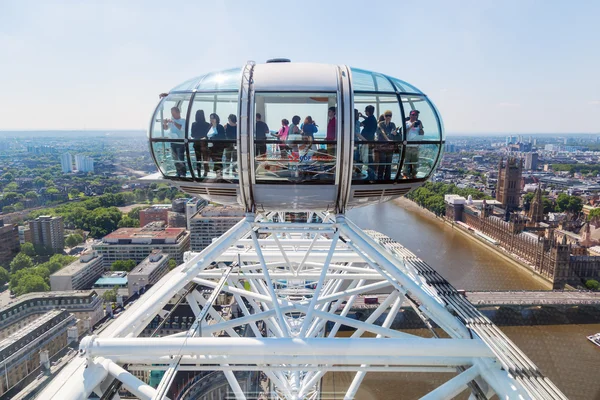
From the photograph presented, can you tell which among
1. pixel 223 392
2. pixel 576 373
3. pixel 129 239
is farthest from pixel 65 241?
pixel 576 373

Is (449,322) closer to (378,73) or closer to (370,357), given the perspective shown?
(370,357)

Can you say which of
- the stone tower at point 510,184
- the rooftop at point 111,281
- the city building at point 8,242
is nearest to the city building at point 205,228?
the rooftop at point 111,281

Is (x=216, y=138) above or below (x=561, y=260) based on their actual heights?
above

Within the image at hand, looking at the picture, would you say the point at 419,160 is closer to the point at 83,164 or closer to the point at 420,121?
the point at 420,121

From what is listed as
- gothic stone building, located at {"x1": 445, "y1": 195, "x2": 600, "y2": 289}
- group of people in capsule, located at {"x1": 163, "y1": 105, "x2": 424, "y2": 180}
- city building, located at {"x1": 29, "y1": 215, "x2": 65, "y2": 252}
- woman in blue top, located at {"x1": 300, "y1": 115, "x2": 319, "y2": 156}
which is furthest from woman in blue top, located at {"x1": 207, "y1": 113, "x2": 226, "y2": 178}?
city building, located at {"x1": 29, "y1": 215, "x2": 65, "y2": 252}

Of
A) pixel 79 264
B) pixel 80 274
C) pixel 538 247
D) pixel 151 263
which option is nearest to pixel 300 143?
pixel 151 263

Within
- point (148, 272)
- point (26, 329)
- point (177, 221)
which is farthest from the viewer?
point (177, 221)

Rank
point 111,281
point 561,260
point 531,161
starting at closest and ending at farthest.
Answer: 1. point 111,281
2. point 561,260
3. point 531,161
